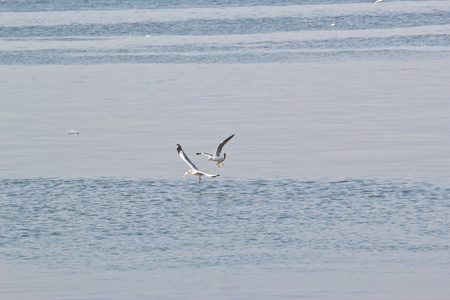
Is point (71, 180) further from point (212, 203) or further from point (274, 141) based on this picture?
point (274, 141)

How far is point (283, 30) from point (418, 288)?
60521 millimetres

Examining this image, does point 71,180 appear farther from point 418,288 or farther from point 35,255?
point 418,288

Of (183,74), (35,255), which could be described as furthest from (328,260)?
(183,74)

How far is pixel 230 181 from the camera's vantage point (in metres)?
19.5

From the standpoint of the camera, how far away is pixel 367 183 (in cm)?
1897

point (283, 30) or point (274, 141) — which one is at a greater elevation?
point (283, 30)

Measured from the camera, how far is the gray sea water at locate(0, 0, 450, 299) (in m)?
13.0

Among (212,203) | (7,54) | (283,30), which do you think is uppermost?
(283,30)

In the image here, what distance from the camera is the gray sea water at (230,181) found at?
1300 centimetres

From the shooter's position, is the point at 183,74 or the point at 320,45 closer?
the point at 183,74

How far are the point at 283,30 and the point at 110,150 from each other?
49.5 m

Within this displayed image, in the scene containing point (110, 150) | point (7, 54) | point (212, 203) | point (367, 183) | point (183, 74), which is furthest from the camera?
point (7, 54)

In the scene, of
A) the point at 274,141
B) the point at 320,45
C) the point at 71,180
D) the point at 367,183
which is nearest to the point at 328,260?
the point at 367,183

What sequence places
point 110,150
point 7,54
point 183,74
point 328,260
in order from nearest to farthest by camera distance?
point 328,260 → point 110,150 → point 183,74 → point 7,54
